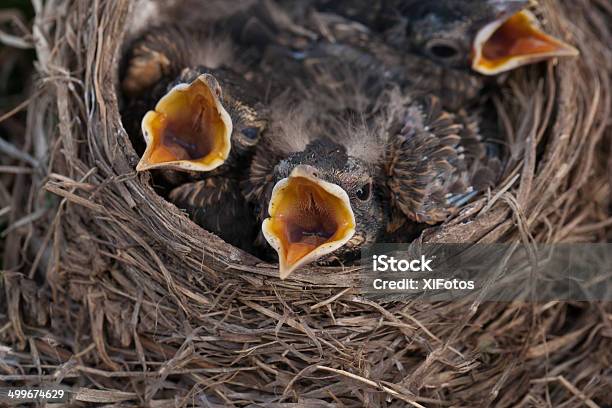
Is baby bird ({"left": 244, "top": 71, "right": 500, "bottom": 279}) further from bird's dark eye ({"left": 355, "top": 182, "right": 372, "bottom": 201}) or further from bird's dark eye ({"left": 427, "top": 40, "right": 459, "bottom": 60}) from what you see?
bird's dark eye ({"left": 427, "top": 40, "right": 459, "bottom": 60})

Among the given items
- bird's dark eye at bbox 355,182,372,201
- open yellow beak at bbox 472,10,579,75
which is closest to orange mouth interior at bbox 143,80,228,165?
bird's dark eye at bbox 355,182,372,201

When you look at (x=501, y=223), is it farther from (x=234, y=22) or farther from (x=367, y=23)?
(x=234, y=22)

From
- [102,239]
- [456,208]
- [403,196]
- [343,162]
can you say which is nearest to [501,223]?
[456,208]

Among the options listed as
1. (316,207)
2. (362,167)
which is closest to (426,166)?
(362,167)

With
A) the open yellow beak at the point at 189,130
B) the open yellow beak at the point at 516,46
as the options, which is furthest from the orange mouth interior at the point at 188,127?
the open yellow beak at the point at 516,46

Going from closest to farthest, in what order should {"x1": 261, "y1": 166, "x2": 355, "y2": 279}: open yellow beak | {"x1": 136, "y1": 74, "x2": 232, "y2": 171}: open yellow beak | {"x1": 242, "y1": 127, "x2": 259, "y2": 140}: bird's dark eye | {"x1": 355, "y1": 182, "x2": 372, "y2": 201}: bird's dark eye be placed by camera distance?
{"x1": 261, "y1": 166, "x2": 355, "y2": 279}: open yellow beak
{"x1": 136, "y1": 74, "x2": 232, "y2": 171}: open yellow beak
{"x1": 355, "y1": 182, "x2": 372, "y2": 201}: bird's dark eye
{"x1": 242, "y1": 127, "x2": 259, "y2": 140}: bird's dark eye

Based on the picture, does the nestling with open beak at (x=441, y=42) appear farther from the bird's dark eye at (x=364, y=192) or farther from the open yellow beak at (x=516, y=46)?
the bird's dark eye at (x=364, y=192)

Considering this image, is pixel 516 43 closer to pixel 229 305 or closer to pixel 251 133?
pixel 251 133
